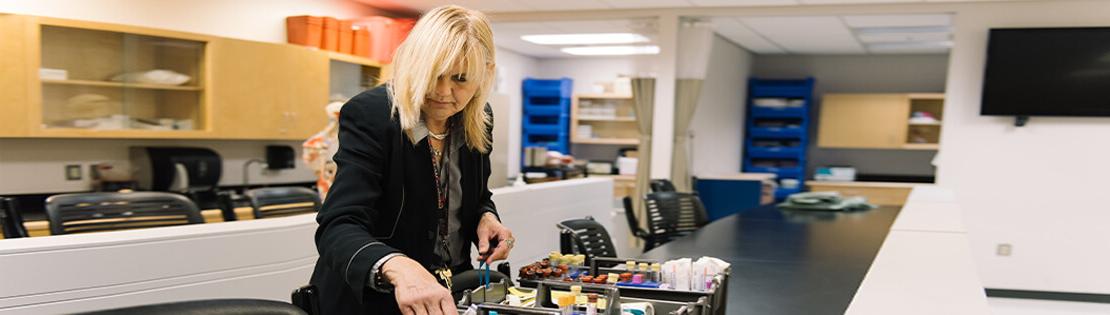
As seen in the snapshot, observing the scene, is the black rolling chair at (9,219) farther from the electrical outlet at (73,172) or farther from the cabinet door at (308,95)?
the cabinet door at (308,95)

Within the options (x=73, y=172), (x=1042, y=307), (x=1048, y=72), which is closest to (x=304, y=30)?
(x=73, y=172)

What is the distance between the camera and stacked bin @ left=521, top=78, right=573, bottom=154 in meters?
9.14

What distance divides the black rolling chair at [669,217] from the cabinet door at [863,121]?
5.48m

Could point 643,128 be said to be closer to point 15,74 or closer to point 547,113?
point 547,113

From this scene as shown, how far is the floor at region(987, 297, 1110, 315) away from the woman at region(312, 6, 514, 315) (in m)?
5.46

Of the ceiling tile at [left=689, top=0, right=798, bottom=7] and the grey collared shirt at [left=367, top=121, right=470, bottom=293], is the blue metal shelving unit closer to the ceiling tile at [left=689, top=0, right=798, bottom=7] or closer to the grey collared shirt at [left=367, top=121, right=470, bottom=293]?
the ceiling tile at [left=689, top=0, right=798, bottom=7]

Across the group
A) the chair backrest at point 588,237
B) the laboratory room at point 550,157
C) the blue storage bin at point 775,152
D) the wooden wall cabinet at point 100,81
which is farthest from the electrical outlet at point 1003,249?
the wooden wall cabinet at point 100,81

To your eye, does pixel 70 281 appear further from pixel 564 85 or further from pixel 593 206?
pixel 564 85

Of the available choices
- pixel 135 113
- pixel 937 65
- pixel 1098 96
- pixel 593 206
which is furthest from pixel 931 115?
pixel 135 113

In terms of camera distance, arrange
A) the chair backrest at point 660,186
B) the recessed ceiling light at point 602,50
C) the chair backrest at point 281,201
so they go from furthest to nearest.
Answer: the recessed ceiling light at point 602,50 < the chair backrest at point 660,186 < the chair backrest at point 281,201

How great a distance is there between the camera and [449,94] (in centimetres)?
134

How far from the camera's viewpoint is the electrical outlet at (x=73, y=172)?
4.65 meters

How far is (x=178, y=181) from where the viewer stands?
16.3ft

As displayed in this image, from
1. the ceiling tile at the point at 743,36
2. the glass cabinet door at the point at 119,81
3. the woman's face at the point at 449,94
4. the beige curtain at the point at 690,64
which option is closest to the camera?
the woman's face at the point at 449,94
